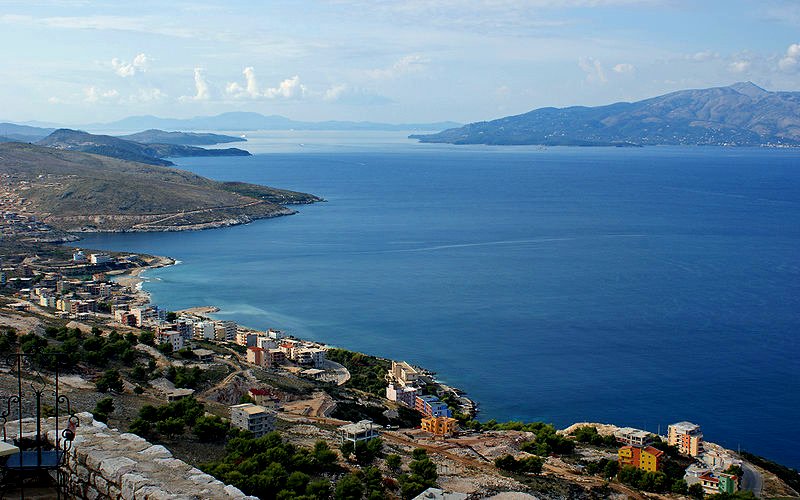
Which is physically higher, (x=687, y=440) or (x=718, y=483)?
(x=718, y=483)

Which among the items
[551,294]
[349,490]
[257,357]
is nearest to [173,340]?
[257,357]

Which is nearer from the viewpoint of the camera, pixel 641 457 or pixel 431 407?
pixel 641 457

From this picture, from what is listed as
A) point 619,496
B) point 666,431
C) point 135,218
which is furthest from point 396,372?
point 135,218

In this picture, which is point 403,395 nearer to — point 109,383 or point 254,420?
point 109,383

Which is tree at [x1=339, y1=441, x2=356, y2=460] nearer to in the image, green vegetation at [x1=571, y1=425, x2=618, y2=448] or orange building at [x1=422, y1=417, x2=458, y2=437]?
orange building at [x1=422, y1=417, x2=458, y2=437]

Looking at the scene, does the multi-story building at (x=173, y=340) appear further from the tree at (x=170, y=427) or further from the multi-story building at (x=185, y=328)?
the tree at (x=170, y=427)

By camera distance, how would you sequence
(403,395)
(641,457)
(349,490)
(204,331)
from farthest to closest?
(204,331) → (403,395) → (641,457) → (349,490)
